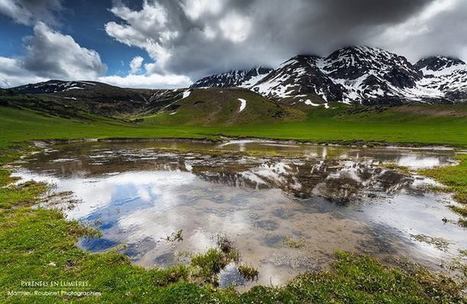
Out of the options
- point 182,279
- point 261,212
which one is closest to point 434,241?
point 261,212

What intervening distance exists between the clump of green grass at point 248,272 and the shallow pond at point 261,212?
1.10ft

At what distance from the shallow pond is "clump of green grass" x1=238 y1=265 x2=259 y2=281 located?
34 cm

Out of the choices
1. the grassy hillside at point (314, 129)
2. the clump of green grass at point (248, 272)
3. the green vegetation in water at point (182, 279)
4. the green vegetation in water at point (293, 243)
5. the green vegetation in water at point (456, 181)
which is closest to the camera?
the green vegetation in water at point (182, 279)

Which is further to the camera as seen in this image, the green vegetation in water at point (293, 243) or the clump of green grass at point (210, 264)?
the green vegetation in water at point (293, 243)

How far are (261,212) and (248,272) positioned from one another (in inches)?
421

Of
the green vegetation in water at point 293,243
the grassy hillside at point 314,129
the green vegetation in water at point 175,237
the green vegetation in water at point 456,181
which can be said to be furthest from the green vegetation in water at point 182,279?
Answer: the grassy hillside at point 314,129

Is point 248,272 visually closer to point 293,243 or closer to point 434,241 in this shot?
point 293,243

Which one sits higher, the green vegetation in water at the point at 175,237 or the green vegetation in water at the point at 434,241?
the green vegetation in water at the point at 434,241

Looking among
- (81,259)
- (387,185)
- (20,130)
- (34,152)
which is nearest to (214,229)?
(81,259)

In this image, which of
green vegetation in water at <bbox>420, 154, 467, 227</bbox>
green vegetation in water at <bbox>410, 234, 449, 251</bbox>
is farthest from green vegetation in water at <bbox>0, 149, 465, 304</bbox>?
green vegetation in water at <bbox>420, 154, 467, 227</bbox>

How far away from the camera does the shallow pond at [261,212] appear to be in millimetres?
19203

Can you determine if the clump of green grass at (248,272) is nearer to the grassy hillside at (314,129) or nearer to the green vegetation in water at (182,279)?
the green vegetation in water at (182,279)

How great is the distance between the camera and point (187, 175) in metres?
44.1

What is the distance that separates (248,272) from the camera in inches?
653
